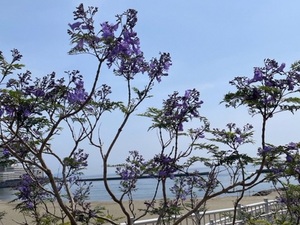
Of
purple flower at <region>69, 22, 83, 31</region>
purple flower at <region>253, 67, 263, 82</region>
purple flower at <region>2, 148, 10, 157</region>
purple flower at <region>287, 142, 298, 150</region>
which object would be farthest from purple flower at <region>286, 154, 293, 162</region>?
purple flower at <region>2, 148, 10, 157</region>

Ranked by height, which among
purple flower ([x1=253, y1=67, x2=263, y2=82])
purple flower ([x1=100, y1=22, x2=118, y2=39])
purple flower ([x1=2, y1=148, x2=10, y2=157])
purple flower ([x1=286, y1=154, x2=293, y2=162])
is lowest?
purple flower ([x1=286, y1=154, x2=293, y2=162])

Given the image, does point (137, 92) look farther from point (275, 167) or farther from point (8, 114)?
point (275, 167)

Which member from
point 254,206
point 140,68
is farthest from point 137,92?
point 254,206

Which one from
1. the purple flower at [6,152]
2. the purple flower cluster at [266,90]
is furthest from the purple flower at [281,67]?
the purple flower at [6,152]

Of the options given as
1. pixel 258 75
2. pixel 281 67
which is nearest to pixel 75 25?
pixel 258 75

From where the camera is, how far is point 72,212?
3211 mm

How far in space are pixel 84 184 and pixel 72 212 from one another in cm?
170

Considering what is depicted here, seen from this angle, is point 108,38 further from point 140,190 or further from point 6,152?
point 140,190

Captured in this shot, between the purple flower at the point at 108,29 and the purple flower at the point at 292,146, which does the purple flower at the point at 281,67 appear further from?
the purple flower at the point at 108,29

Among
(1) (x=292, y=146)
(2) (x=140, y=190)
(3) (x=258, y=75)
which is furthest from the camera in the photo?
(2) (x=140, y=190)

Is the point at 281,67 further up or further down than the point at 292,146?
further up

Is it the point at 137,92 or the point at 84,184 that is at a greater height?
the point at 137,92

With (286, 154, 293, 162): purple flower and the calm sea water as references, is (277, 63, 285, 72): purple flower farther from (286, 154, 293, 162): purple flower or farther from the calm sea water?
the calm sea water

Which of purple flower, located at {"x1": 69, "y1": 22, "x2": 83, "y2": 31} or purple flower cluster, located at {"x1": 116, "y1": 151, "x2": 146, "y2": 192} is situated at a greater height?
purple flower, located at {"x1": 69, "y1": 22, "x2": 83, "y2": 31}
